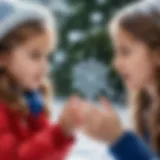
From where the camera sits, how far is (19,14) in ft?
2.10

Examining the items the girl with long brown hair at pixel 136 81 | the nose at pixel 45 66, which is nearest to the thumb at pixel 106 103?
the girl with long brown hair at pixel 136 81

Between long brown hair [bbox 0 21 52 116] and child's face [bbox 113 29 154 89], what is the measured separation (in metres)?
0.12

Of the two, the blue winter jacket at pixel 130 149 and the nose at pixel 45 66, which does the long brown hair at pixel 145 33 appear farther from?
the nose at pixel 45 66

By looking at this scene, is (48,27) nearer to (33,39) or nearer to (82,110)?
(33,39)

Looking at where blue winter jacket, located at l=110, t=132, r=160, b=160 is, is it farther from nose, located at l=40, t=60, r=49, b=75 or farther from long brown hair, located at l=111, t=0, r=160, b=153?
nose, located at l=40, t=60, r=49, b=75

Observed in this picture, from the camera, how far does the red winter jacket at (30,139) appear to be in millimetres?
645

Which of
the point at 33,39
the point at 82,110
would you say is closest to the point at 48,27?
Answer: the point at 33,39

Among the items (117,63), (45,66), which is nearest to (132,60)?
(117,63)

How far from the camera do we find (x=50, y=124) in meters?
0.66

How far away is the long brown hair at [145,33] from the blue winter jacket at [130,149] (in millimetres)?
15

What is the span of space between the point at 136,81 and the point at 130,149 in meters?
0.11

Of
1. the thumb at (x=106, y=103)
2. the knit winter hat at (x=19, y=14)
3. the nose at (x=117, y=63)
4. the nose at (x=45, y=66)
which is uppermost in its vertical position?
the knit winter hat at (x=19, y=14)

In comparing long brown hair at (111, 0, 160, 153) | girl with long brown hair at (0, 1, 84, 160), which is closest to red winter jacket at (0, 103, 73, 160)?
girl with long brown hair at (0, 1, 84, 160)

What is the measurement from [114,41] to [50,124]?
174 millimetres
